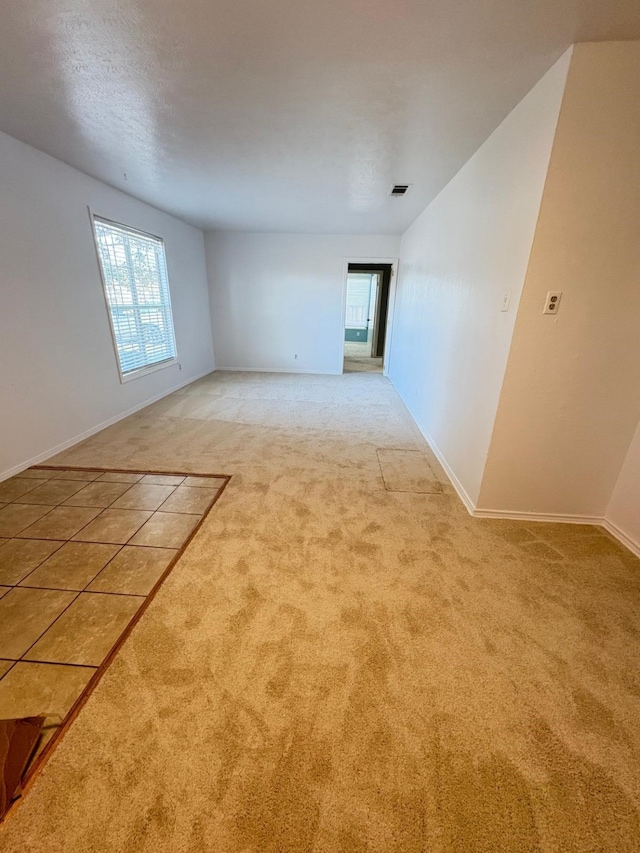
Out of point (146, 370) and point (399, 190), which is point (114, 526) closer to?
point (146, 370)

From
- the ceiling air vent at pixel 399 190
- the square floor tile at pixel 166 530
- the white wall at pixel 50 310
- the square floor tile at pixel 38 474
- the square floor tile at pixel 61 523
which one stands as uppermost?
the ceiling air vent at pixel 399 190

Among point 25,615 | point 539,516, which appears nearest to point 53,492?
point 25,615

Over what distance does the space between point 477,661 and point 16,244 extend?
3.87m

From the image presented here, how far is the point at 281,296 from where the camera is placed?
19.4 feet

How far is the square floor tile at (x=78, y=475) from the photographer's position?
8.25ft

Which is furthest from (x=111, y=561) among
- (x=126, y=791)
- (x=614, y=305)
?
(x=614, y=305)

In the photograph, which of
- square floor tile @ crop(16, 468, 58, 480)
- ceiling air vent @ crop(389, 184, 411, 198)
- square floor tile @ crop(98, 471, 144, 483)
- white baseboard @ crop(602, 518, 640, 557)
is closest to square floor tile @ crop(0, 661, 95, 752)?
square floor tile @ crop(98, 471, 144, 483)

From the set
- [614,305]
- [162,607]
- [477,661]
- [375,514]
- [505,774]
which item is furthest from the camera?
[375,514]

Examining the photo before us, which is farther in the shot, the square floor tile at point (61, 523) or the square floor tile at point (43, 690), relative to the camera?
the square floor tile at point (61, 523)

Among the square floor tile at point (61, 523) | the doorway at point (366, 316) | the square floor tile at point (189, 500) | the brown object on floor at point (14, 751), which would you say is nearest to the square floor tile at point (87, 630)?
the brown object on floor at point (14, 751)

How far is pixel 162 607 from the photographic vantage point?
1.48 m

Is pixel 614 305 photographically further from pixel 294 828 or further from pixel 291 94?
pixel 294 828

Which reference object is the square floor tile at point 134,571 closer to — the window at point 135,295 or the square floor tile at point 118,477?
the square floor tile at point 118,477

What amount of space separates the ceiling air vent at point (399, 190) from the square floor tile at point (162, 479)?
337 centimetres
